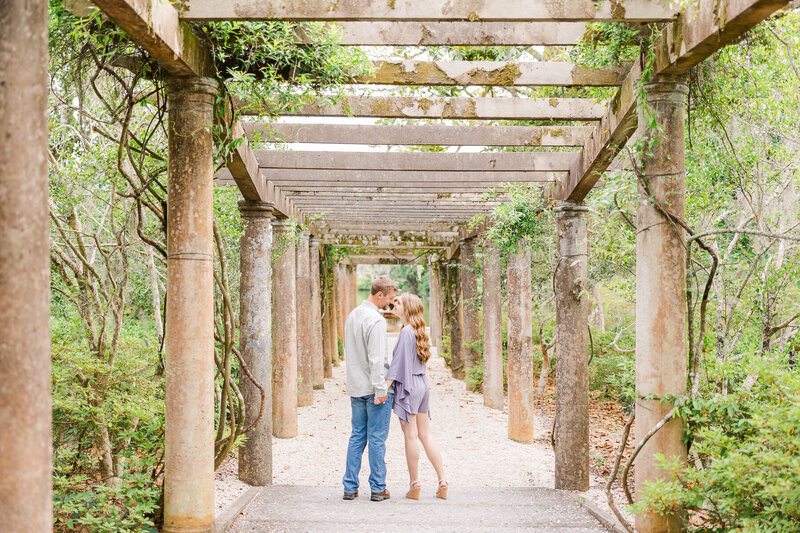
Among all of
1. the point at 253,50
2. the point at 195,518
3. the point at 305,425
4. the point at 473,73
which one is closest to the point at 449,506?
the point at 195,518

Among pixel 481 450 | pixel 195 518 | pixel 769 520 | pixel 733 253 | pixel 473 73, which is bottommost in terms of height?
pixel 481 450

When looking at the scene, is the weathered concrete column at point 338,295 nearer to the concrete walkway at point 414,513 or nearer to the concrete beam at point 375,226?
the concrete beam at point 375,226

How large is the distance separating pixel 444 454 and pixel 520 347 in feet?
6.60

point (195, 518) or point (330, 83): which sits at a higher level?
point (330, 83)

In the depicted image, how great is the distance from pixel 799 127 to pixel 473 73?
11.8 ft

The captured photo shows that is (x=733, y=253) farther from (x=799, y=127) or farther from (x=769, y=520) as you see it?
(x=769, y=520)

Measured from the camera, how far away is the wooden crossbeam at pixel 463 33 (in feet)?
14.3

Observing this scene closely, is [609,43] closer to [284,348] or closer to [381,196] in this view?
[381,196]

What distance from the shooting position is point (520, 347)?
10070 mm

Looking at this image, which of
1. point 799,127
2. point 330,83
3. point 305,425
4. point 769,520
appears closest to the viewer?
point 769,520

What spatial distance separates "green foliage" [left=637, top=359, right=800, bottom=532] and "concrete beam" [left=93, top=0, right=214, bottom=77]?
11.9 ft

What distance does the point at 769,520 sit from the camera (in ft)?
10.2

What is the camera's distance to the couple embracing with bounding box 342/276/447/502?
19.0 ft

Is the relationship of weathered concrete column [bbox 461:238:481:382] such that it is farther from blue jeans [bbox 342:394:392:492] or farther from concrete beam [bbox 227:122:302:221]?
blue jeans [bbox 342:394:392:492]
